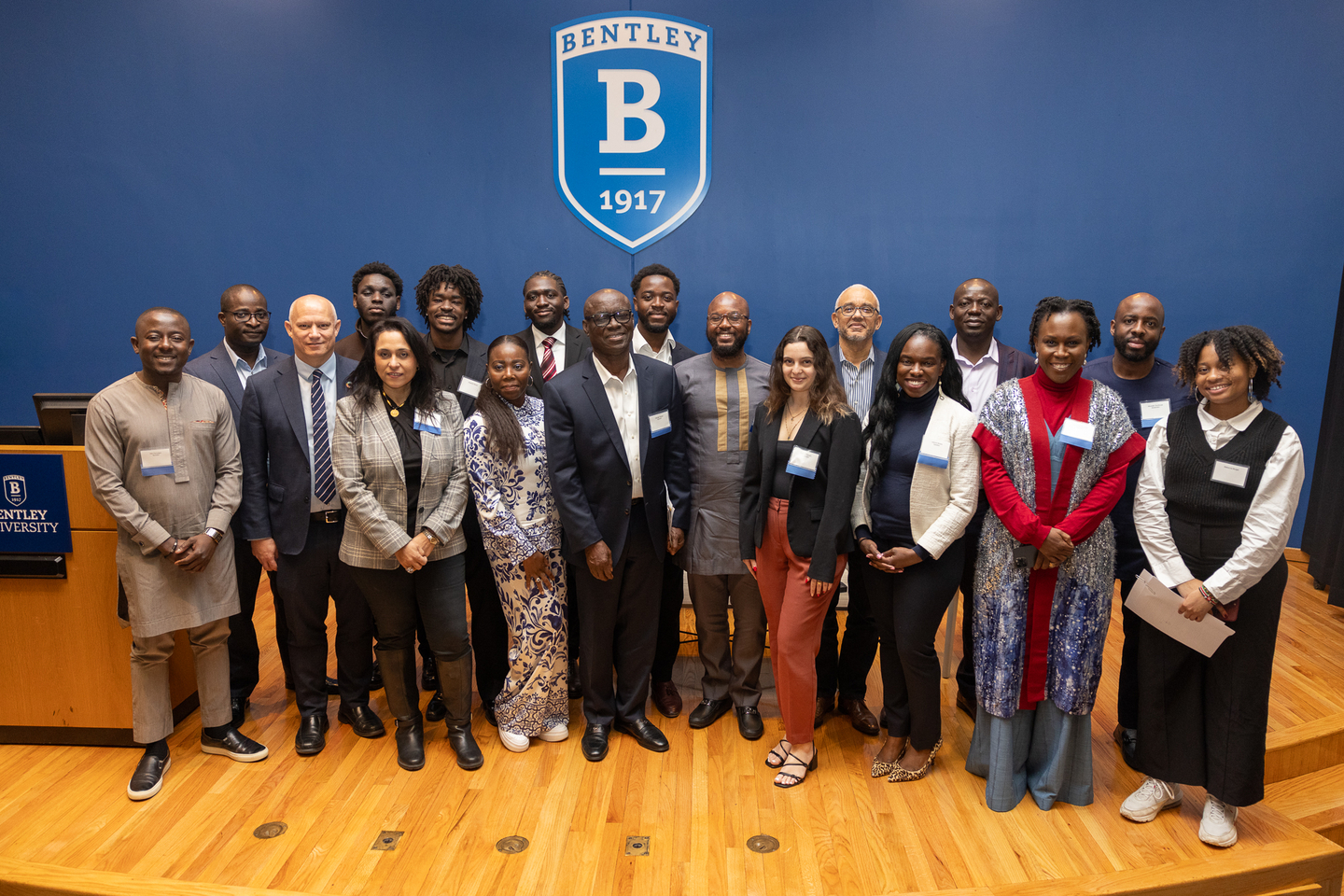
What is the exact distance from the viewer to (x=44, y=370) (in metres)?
4.82

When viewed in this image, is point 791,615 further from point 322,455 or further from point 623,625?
point 322,455

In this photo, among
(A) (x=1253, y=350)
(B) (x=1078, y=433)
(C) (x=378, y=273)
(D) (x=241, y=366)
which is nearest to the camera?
(A) (x=1253, y=350)

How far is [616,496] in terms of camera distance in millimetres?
2756

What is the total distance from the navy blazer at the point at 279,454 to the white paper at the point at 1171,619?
2.82 m

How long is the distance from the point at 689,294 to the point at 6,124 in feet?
14.0

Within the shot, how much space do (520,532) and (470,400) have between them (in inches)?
27.7

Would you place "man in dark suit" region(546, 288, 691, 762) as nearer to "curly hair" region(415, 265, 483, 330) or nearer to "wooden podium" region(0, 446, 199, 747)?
"curly hair" region(415, 265, 483, 330)

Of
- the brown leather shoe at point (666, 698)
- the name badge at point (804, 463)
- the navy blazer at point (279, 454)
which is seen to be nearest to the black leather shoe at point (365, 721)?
the navy blazer at point (279, 454)

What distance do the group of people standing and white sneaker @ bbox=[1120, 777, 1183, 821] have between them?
3 centimetres

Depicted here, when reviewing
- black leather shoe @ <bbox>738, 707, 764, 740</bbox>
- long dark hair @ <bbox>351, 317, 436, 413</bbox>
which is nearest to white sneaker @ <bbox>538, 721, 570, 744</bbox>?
black leather shoe @ <bbox>738, 707, 764, 740</bbox>

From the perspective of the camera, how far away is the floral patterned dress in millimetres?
2721

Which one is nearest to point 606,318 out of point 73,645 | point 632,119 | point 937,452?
point 937,452

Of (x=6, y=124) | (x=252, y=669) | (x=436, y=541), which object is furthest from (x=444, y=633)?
(x=6, y=124)

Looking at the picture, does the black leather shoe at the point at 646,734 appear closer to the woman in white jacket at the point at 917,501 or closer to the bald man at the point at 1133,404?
the woman in white jacket at the point at 917,501
